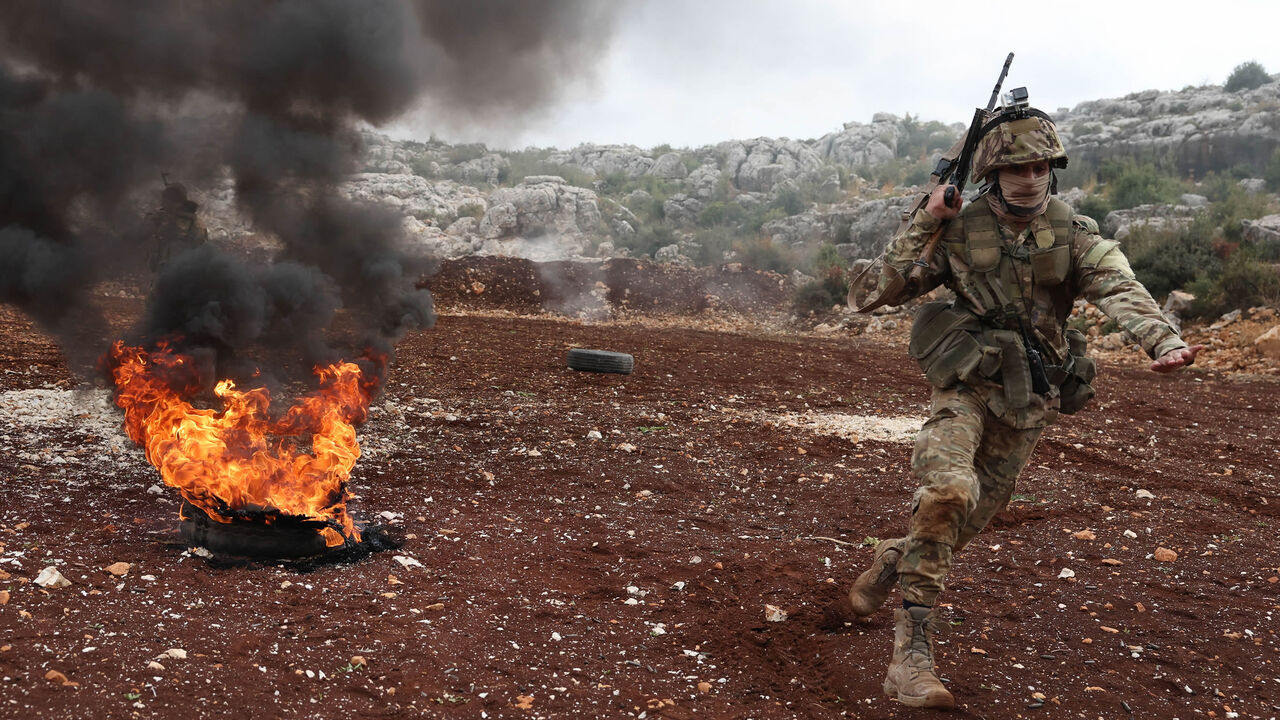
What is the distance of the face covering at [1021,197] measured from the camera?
371 centimetres

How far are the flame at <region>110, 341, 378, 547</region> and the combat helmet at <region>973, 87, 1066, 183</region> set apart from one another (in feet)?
11.9

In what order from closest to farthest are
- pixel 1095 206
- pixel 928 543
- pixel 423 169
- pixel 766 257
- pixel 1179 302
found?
pixel 928 543 < pixel 1179 302 < pixel 1095 206 < pixel 766 257 < pixel 423 169

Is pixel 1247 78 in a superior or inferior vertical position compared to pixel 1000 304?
superior

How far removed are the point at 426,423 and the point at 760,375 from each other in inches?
230

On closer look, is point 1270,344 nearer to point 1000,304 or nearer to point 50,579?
point 1000,304

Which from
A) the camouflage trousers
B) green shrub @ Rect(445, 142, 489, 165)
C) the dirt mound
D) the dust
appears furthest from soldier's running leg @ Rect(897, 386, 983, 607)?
green shrub @ Rect(445, 142, 489, 165)

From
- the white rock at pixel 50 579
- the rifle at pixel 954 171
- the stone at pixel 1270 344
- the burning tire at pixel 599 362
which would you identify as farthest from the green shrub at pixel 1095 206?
the white rock at pixel 50 579

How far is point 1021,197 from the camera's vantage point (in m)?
3.73

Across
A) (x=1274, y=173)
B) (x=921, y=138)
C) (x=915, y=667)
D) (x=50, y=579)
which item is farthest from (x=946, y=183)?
(x=921, y=138)

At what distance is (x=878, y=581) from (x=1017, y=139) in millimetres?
2068

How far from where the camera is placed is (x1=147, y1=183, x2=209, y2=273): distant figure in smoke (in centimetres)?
541

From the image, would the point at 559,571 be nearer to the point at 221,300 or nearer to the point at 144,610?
the point at 144,610

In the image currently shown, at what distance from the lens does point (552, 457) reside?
6.95 m

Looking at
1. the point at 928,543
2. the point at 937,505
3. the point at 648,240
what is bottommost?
the point at 928,543
